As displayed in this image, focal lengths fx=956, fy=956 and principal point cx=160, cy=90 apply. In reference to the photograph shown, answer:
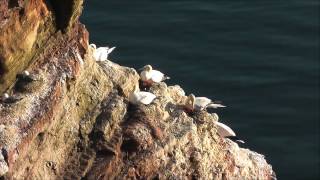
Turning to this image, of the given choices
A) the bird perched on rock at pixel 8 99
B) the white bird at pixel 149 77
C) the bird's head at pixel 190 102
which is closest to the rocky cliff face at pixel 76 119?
the bird perched on rock at pixel 8 99

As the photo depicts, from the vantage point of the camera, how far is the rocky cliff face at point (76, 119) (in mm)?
13531

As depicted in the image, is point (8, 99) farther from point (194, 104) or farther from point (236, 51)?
point (236, 51)

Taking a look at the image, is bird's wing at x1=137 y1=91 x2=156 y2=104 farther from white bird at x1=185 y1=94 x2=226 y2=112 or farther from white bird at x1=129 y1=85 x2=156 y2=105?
Result: white bird at x1=185 y1=94 x2=226 y2=112

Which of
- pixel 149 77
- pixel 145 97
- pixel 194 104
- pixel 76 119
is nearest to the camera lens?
pixel 76 119

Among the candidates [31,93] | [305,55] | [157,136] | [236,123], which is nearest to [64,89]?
[31,93]

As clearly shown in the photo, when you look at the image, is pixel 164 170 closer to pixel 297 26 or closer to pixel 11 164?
pixel 11 164

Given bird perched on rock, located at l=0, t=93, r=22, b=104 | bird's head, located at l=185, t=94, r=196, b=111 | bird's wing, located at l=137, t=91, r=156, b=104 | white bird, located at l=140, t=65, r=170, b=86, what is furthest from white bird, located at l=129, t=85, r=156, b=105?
bird perched on rock, located at l=0, t=93, r=22, b=104

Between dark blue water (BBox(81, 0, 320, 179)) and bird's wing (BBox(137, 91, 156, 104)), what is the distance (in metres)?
5.97

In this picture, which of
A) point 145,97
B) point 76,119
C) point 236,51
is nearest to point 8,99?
point 76,119

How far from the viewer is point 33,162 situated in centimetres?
1349

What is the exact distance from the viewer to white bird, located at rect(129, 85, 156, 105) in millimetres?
15195

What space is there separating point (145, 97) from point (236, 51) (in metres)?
10.6

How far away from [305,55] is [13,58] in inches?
507

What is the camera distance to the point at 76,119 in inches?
572
